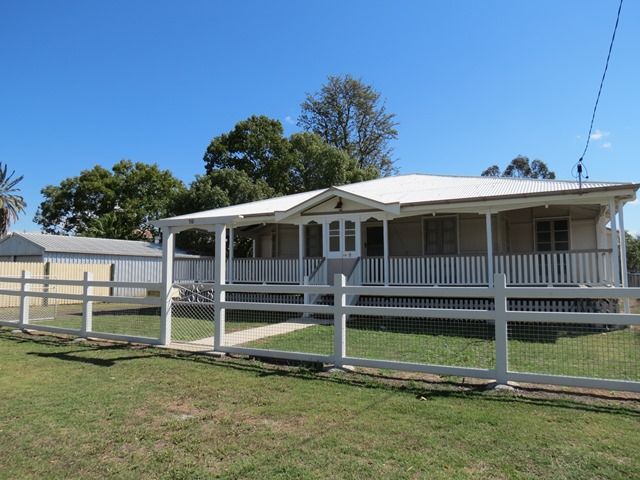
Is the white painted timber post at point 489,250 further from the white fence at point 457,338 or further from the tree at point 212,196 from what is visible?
the tree at point 212,196

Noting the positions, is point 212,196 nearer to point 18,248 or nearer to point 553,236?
point 18,248

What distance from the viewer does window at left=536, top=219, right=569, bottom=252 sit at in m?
16.2

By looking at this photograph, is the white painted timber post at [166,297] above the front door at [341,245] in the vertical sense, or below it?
below

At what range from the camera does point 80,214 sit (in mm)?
44031

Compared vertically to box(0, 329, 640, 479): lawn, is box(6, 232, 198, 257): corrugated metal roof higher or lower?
higher

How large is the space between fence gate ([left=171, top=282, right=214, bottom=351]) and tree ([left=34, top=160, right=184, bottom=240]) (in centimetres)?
3098

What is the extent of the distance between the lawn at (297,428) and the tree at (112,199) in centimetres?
3826

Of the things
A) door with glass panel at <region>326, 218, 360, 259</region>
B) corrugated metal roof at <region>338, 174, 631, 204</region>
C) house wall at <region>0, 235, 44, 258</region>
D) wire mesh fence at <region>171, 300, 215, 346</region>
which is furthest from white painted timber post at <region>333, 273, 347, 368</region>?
house wall at <region>0, 235, 44, 258</region>

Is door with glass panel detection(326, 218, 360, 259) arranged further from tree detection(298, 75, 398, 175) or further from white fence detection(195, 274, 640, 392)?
tree detection(298, 75, 398, 175)

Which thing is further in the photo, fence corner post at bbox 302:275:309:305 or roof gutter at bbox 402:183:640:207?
fence corner post at bbox 302:275:309:305

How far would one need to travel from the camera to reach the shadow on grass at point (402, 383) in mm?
5461

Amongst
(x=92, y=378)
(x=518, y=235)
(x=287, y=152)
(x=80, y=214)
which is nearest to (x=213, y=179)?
(x=287, y=152)

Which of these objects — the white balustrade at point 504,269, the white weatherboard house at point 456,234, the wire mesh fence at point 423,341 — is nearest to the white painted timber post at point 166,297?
the white weatherboard house at point 456,234

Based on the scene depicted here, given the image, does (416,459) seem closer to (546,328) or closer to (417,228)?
(546,328)
